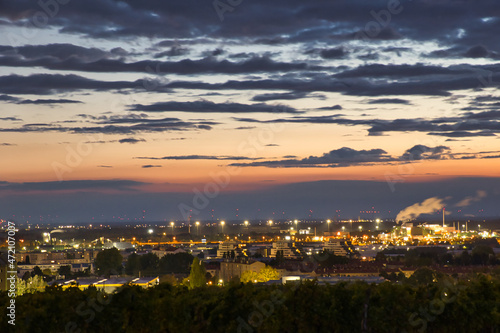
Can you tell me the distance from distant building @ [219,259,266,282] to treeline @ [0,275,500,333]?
31.0 m

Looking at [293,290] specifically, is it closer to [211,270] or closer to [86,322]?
[86,322]

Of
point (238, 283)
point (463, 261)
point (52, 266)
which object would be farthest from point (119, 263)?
point (238, 283)

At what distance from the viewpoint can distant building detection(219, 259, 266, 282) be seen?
45406 millimetres

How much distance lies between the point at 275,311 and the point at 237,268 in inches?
1352

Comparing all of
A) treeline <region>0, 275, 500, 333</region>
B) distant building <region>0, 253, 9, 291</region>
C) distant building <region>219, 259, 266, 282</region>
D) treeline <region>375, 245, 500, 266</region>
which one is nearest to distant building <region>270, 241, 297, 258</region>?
treeline <region>375, 245, 500, 266</region>

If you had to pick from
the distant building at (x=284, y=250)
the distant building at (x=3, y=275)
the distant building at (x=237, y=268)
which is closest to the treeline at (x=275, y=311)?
the distant building at (x=3, y=275)

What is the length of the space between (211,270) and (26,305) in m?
38.4

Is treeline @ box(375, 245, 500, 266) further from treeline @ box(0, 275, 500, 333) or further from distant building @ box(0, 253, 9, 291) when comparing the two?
treeline @ box(0, 275, 500, 333)

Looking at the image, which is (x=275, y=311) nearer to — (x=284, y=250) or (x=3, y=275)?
(x=3, y=275)

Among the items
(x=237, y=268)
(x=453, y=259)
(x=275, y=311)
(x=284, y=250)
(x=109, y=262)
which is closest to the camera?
(x=275, y=311)

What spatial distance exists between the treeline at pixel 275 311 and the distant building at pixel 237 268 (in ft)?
102

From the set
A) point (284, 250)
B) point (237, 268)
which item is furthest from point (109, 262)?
point (284, 250)

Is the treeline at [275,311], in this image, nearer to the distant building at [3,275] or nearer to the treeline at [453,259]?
the distant building at [3,275]

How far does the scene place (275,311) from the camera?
41.5 feet
